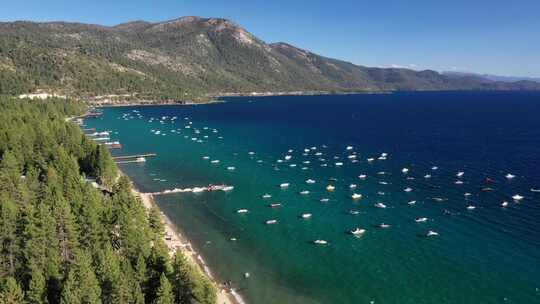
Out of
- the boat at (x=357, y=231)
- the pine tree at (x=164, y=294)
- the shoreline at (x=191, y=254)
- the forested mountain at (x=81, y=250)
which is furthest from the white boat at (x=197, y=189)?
the pine tree at (x=164, y=294)

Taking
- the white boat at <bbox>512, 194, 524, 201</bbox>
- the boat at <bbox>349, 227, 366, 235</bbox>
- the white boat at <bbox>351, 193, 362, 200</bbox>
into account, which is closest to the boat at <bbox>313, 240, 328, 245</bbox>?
→ the boat at <bbox>349, 227, 366, 235</bbox>

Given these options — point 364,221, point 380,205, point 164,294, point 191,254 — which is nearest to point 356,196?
point 380,205

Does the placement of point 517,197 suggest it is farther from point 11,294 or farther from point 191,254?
point 11,294

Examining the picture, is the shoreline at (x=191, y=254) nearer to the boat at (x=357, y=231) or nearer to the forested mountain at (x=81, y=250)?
the forested mountain at (x=81, y=250)

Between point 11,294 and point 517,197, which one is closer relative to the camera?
point 11,294

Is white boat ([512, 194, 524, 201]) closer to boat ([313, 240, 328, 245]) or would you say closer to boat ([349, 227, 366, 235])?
boat ([349, 227, 366, 235])

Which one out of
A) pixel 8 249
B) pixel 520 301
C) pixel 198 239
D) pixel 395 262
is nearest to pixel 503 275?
pixel 520 301
